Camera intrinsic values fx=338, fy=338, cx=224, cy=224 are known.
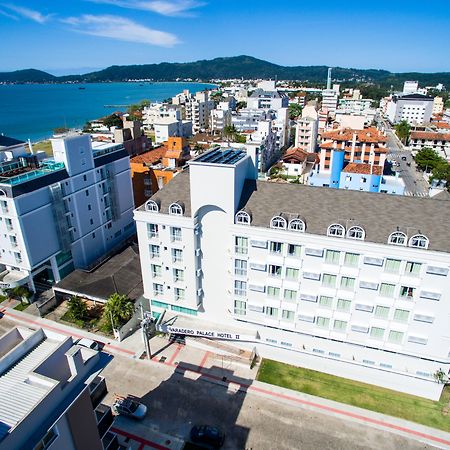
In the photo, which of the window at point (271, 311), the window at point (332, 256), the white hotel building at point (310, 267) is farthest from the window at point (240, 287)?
the window at point (332, 256)

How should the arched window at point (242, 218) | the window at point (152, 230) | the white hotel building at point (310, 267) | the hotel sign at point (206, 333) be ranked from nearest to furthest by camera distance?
the white hotel building at point (310, 267)
the arched window at point (242, 218)
the window at point (152, 230)
the hotel sign at point (206, 333)

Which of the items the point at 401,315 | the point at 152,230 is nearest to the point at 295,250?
the point at 401,315

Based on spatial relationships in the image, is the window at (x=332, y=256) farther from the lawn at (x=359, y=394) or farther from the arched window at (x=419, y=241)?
the lawn at (x=359, y=394)

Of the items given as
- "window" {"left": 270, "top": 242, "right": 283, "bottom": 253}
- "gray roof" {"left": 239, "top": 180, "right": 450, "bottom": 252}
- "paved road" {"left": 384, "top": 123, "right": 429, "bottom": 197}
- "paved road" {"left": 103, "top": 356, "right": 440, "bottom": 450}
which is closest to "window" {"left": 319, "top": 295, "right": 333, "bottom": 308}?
"window" {"left": 270, "top": 242, "right": 283, "bottom": 253}

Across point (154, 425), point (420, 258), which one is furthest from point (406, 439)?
point (154, 425)

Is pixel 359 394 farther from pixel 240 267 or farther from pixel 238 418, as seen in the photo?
pixel 240 267

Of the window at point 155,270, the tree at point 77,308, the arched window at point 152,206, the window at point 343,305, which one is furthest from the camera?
the tree at point 77,308
